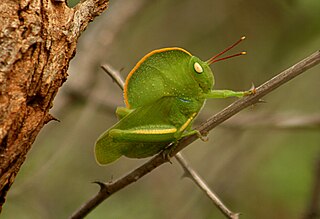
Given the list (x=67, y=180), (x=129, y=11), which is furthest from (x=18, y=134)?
(x=67, y=180)

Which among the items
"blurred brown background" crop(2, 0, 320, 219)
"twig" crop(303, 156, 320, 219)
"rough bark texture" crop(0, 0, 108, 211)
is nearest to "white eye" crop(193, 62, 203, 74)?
"rough bark texture" crop(0, 0, 108, 211)

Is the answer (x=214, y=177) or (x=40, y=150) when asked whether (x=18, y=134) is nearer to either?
(x=40, y=150)

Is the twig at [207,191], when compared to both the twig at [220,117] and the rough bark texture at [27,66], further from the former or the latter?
the rough bark texture at [27,66]

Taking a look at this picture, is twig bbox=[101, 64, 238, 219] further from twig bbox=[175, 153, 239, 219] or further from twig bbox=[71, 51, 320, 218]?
twig bbox=[71, 51, 320, 218]

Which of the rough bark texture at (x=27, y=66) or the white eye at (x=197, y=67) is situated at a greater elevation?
the rough bark texture at (x=27, y=66)

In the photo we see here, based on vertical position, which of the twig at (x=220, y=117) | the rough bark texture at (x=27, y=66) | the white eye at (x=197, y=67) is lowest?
the twig at (x=220, y=117)

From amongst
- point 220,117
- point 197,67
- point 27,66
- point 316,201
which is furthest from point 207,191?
point 316,201

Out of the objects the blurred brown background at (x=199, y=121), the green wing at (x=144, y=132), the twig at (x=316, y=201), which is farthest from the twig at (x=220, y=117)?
the blurred brown background at (x=199, y=121)

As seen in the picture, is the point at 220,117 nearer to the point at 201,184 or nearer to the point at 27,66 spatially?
the point at 201,184
